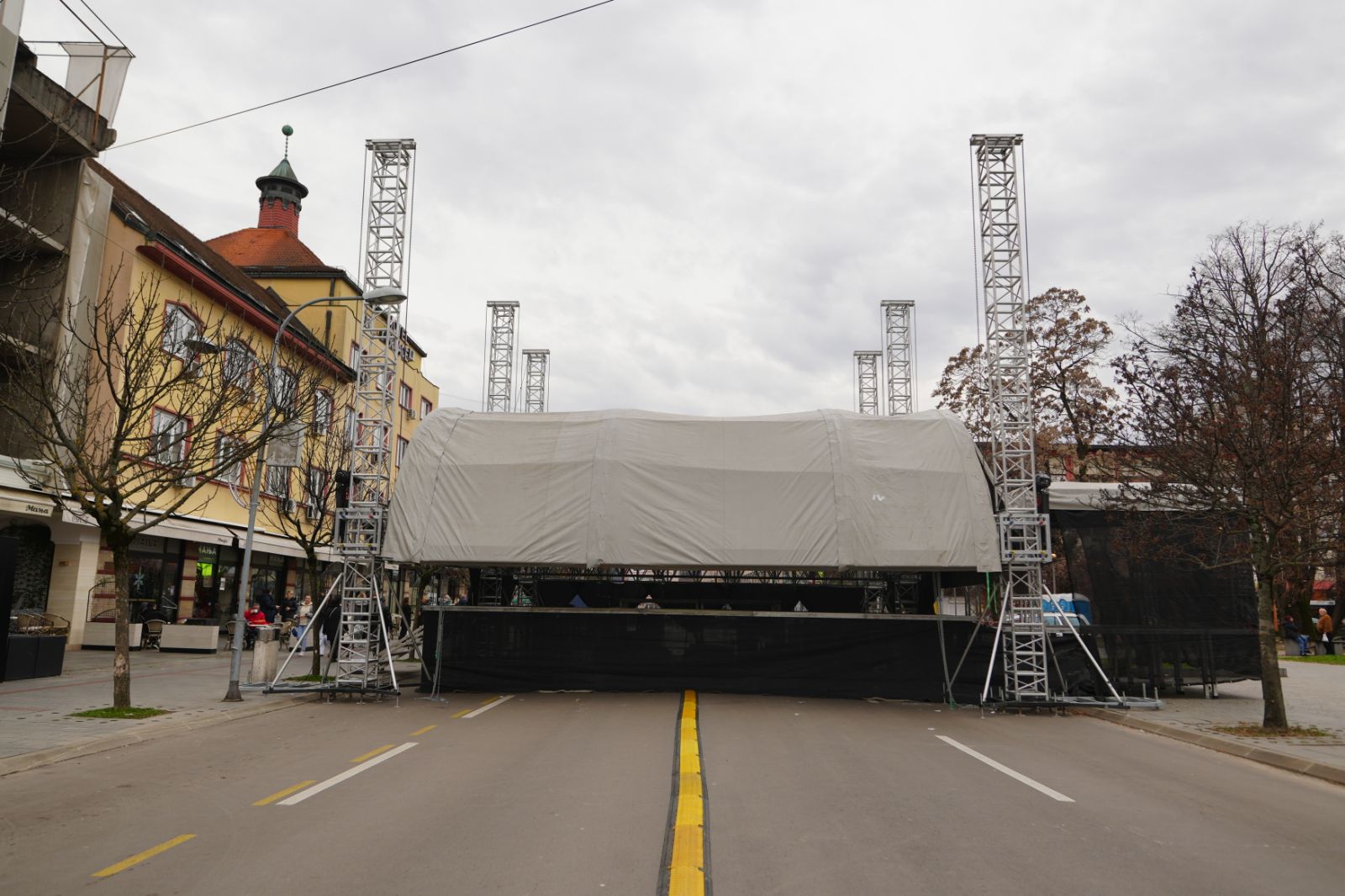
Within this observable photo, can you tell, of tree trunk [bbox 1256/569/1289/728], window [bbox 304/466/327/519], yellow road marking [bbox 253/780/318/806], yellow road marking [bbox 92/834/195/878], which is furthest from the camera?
window [bbox 304/466/327/519]

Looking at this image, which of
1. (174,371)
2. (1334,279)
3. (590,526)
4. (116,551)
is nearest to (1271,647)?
(590,526)

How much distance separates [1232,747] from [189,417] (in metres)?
16.6

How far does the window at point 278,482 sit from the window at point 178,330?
3.90 meters

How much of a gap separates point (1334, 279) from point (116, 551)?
27793mm

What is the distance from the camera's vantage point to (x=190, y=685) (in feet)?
57.4

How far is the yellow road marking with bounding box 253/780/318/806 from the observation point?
7.86m

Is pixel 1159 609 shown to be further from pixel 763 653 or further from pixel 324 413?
pixel 324 413

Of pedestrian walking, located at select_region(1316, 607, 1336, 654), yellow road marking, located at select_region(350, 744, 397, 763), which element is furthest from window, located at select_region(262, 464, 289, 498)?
pedestrian walking, located at select_region(1316, 607, 1336, 654)

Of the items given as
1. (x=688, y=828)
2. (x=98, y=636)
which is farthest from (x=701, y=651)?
(x=98, y=636)

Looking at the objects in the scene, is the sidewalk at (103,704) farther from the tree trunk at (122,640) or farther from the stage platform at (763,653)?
the stage platform at (763,653)

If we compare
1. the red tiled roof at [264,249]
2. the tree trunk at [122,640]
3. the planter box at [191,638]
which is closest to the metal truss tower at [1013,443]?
the tree trunk at [122,640]

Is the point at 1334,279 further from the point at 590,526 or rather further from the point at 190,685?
the point at 190,685

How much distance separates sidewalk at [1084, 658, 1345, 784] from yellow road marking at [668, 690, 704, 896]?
22.9 ft

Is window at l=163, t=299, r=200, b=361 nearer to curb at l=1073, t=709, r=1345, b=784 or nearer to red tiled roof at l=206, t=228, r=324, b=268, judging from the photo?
curb at l=1073, t=709, r=1345, b=784
